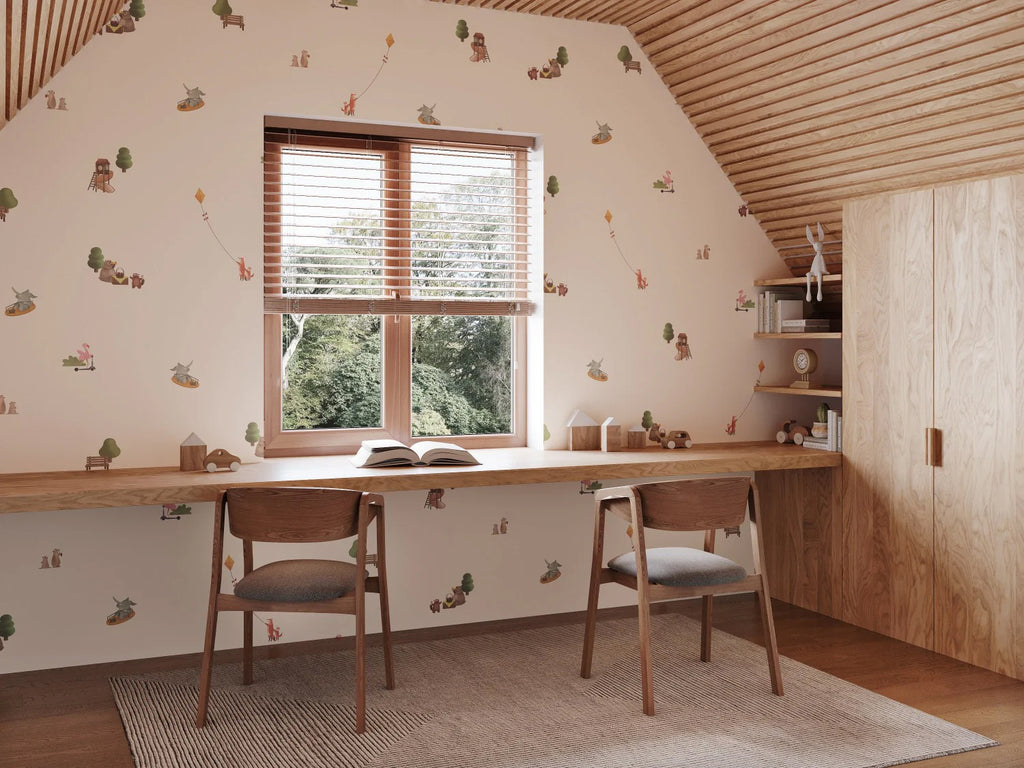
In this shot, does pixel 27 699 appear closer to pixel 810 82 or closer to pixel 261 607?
pixel 261 607

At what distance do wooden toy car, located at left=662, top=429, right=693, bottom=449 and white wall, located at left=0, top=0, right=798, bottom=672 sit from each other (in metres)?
0.17

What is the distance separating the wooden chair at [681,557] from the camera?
3.21 m

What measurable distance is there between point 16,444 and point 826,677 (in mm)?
3026

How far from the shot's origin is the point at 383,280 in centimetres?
423

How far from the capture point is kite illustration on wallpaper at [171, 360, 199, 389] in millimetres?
3790

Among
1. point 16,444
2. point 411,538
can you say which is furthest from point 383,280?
point 16,444

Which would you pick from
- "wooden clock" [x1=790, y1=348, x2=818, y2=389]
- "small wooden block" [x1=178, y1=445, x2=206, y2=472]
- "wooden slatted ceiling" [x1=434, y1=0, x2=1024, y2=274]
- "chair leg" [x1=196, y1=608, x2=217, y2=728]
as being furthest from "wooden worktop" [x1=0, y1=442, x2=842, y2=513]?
"wooden slatted ceiling" [x1=434, y1=0, x2=1024, y2=274]

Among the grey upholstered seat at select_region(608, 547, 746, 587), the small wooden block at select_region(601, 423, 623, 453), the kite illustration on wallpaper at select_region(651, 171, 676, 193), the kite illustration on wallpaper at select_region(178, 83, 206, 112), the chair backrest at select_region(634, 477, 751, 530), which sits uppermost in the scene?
the kite illustration on wallpaper at select_region(178, 83, 206, 112)

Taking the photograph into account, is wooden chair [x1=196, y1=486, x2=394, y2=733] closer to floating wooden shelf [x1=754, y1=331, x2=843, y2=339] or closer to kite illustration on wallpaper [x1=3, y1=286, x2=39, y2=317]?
kite illustration on wallpaper [x1=3, y1=286, x2=39, y2=317]

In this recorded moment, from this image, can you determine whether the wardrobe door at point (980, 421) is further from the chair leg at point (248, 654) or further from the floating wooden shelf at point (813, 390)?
the chair leg at point (248, 654)

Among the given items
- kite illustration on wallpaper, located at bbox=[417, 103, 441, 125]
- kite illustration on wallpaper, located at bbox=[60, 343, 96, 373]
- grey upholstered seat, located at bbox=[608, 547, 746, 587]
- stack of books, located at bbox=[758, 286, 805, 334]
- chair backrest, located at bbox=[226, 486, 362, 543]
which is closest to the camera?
chair backrest, located at bbox=[226, 486, 362, 543]

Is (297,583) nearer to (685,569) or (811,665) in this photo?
(685,569)

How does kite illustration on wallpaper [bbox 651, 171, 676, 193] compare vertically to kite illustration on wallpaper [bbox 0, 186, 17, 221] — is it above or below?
above

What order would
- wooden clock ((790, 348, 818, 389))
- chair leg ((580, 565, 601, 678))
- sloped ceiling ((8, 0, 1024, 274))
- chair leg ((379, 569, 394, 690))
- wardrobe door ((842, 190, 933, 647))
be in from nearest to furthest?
sloped ceiling ((8, 0, 1024, 274)) → chair leg ((379, 569, 394, 690)) → chair leg ((580, 565, 601, 678)) → wardrobe door ((842, 190, 933, 647)) → wooden clock ((790, 348, 818, 389))
